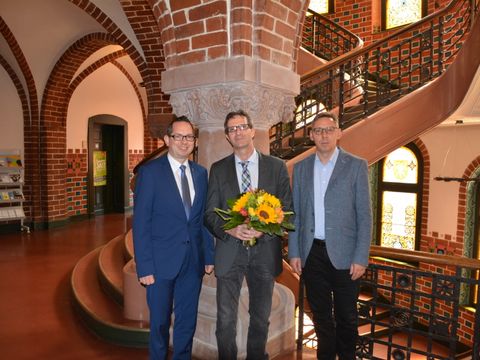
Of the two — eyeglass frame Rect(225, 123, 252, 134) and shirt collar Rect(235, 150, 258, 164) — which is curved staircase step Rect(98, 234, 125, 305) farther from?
eyeglass frame Rect(225, 123, 252, 134)

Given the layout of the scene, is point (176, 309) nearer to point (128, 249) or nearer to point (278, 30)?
point (278, 30)

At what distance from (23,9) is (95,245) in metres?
4.11

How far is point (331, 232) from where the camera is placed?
8.10 ft

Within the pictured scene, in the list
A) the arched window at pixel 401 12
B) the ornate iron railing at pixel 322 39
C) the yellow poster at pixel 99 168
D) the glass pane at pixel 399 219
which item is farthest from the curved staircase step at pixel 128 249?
the arched window at pixel 401 12

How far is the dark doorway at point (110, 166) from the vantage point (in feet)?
35.4

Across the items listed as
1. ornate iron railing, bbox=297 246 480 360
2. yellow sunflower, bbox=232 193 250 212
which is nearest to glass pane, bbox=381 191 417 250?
ornate iron railing, bbox=297 246 480 360

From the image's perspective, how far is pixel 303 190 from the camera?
2.61 metres

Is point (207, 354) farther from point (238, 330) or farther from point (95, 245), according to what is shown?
point (95, 245)

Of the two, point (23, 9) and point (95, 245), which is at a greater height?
point (23, 9)

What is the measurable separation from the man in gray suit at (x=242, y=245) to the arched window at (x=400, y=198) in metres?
6.70

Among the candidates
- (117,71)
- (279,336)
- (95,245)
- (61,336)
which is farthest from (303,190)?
(117,71)

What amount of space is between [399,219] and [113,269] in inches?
244

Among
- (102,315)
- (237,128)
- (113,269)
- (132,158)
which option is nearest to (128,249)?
(113,269)

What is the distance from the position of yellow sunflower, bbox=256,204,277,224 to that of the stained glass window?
8.04 metres
